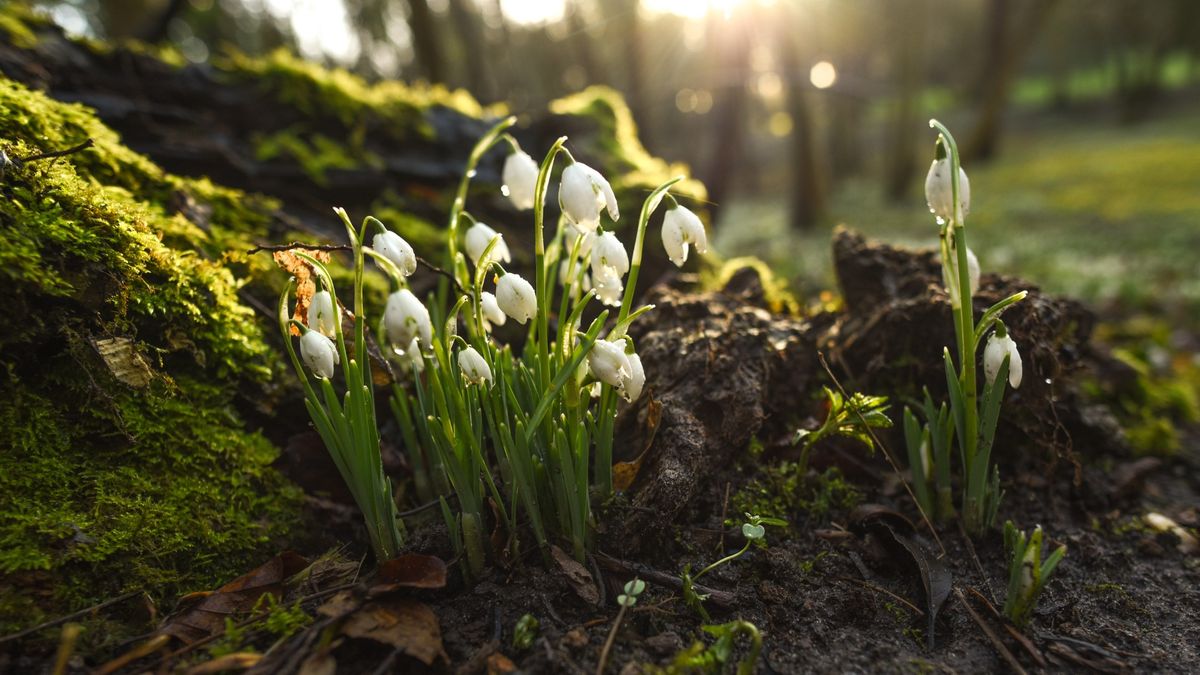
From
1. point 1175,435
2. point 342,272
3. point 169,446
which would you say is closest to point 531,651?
point 169,446

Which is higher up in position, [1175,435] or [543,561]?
[543,561]

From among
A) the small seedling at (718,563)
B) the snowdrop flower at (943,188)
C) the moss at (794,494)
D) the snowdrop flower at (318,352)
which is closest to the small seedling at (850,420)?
the moss at (794,494)

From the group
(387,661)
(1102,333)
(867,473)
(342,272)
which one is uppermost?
(342,272)

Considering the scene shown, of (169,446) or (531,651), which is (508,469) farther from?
(169,446)

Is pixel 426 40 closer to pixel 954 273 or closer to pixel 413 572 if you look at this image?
pixel 954 273

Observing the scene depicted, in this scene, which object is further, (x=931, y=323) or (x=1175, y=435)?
(x=1175, y=435)

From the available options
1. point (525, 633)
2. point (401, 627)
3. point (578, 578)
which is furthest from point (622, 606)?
point (401, 627)

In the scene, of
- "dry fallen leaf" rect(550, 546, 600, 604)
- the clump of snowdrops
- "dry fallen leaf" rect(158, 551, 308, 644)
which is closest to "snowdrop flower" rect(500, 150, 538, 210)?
the clump of snowdrops

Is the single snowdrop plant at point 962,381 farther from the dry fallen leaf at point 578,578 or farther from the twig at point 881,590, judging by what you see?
the dry fallen leaf at point 578,578
